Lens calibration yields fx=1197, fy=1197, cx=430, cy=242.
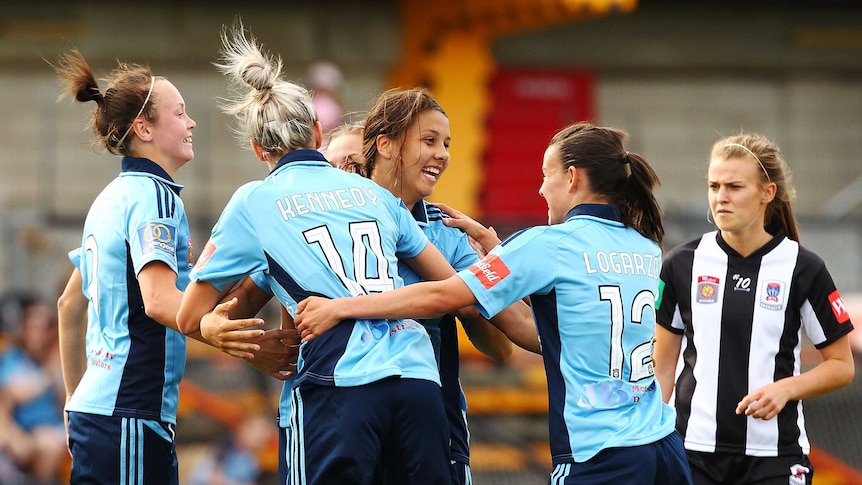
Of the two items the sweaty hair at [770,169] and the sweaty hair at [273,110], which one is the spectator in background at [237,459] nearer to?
the sweaty hair at [770,169]

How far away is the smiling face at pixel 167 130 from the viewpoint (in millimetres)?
4238

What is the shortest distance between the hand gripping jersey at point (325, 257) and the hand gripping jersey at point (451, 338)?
471mm

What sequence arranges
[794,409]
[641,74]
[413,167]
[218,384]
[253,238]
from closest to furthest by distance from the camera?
[253,238] → [413,167] → [794,409] → [218,384] → [641,74]

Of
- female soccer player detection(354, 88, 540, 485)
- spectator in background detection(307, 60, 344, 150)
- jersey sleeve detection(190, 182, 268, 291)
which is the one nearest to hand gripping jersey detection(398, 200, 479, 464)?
female soccer player detection(354, 88, 540, 485)

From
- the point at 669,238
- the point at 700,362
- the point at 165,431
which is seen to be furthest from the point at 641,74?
the point at 165,431

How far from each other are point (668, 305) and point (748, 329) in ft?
1.07

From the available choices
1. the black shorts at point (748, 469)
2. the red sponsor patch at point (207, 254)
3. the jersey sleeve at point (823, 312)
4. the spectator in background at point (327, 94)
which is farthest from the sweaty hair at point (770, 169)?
the spectator in background at point (327, 94)

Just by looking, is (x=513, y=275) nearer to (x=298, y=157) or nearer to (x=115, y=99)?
(x=298, y=157)

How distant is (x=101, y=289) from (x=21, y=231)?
6.98 metres

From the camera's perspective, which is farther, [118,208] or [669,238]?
[669,238]

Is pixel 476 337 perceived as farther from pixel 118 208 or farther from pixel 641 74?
pixel 641 74

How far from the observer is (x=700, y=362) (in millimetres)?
4441

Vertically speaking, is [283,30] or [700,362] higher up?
[283,30]

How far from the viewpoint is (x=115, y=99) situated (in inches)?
166
